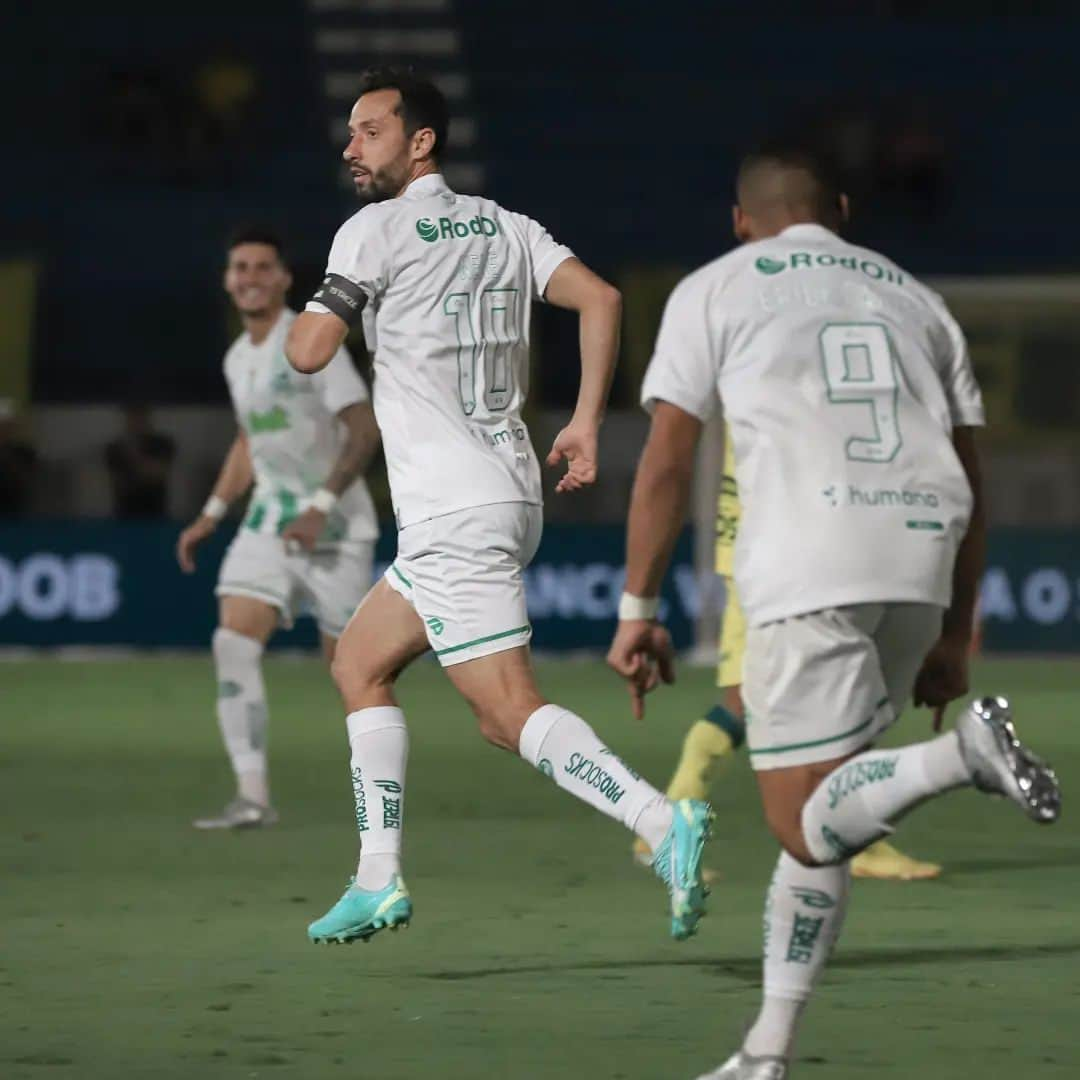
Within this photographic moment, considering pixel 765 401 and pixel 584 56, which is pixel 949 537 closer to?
pixel 765 401

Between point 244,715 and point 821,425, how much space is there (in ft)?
16.5

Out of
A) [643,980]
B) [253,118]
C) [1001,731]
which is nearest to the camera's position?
[1001,731]

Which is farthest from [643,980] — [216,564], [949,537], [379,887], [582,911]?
[216,564]

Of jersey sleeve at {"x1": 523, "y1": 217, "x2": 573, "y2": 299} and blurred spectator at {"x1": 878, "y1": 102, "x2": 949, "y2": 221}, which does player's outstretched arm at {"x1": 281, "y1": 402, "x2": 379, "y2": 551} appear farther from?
blurred spectator at {"x1": 878, "y1": 102, "x2": 949, "y2": 221}

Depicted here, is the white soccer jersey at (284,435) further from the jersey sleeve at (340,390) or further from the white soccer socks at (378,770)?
the white soccer socks at (378,770)

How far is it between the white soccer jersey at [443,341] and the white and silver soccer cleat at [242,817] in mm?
3203

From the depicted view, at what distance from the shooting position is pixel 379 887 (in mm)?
6277

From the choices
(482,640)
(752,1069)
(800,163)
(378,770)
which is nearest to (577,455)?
(482,640)

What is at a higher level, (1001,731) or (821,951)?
(1001,731)

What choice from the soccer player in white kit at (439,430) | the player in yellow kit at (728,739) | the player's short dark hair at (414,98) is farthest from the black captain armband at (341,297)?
the player in yellow kit at (728,739)

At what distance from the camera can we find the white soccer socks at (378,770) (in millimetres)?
6387

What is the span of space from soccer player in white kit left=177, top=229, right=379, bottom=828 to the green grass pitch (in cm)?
39

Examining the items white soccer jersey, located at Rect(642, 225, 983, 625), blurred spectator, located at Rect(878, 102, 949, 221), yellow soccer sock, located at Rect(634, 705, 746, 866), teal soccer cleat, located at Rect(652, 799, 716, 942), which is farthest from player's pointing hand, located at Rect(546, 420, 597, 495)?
blurred spectator, located at Rect(878, 102, 949, 221)

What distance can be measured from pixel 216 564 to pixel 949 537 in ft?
46.7
